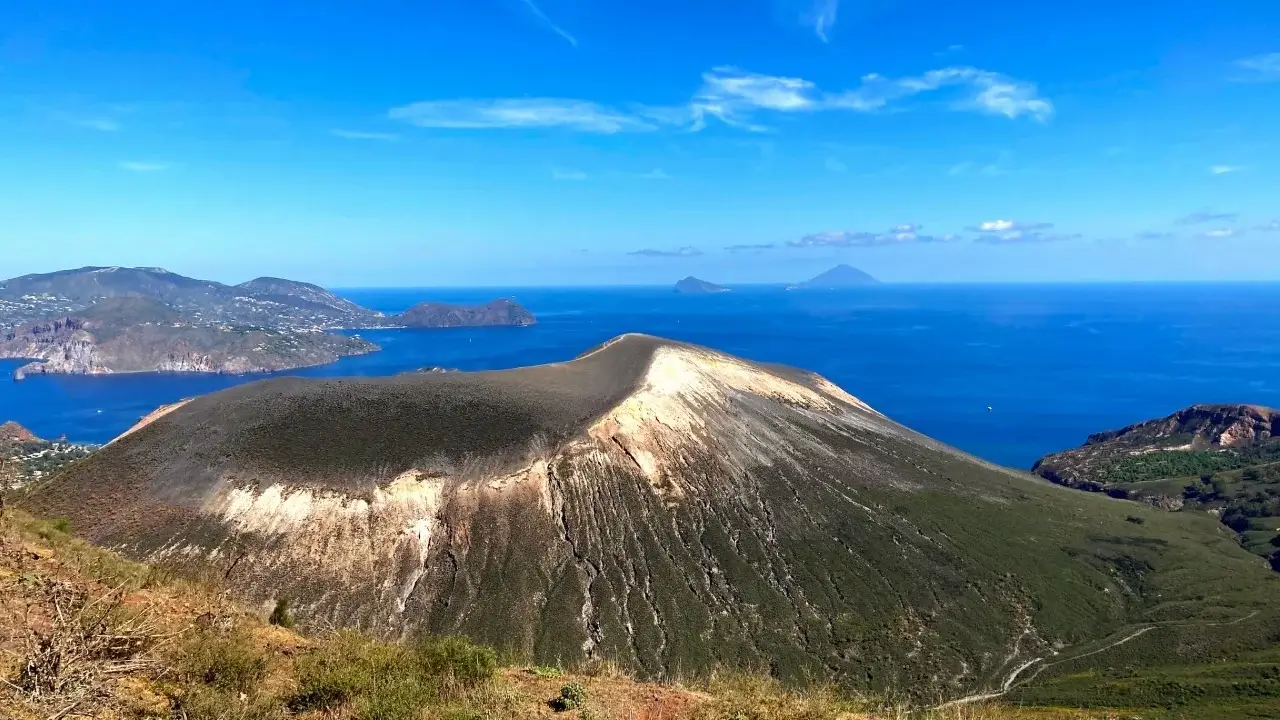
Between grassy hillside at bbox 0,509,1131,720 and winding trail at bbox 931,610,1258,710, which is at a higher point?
grassy hillside at bbox 0,509,1131,720

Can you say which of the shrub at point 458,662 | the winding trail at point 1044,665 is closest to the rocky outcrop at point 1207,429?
the winding trail at point 1044,665

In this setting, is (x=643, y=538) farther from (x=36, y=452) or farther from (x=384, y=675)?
(x=36, y=452)

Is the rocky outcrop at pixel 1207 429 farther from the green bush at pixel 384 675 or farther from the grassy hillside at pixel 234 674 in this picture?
the green bush at pixel 384 675

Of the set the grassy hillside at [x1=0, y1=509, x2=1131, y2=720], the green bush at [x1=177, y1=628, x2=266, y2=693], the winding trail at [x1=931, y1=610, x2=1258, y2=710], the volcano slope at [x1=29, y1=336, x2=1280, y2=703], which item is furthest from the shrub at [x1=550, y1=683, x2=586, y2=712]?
the winding trail at [x1=931, y1=610, x2=1258, y2=710]

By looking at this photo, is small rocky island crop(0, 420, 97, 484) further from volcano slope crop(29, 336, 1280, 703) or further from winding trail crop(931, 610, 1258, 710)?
winding trail crop(931, 610, 1258, 710)

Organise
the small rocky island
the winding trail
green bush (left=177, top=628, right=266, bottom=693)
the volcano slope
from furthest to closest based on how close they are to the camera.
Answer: the small rocky island < the volcano slope < the winding trail < green bush (left=177, top=628, right=266, bottom=693)

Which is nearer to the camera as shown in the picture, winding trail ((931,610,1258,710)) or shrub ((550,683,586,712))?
shrub ((550,683,586,712))

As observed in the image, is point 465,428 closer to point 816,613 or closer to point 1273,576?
point 816,613
